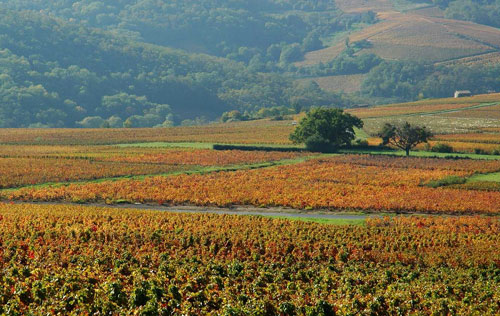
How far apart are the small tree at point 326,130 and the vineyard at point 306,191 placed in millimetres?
21428

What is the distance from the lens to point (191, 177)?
81062 mm

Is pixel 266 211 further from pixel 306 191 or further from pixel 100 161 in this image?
pixel 100 161

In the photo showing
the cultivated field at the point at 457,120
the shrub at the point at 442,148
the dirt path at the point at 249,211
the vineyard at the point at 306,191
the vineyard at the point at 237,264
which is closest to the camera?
the vineyard at the point at 237,264

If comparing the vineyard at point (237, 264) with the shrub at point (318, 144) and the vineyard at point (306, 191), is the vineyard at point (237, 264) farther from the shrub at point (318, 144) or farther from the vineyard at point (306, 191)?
the shrub at point (318, 144)

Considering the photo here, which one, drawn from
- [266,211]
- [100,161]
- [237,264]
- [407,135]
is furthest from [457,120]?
[237,264]

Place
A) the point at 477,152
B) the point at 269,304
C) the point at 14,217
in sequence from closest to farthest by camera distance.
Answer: the point at 269,304 < the point at 14,217 < the point at 477,152

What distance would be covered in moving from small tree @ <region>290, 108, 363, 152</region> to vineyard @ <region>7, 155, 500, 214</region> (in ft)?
70.3

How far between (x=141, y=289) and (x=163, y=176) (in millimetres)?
50413

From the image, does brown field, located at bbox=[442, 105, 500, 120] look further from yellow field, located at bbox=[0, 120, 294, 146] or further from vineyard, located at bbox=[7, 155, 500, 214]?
vineyard, located at bbox=[7, 155, 500, 214]

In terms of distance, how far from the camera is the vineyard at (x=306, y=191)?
6419cm

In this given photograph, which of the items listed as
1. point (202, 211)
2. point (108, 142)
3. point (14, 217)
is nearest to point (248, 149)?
point (108, 142)

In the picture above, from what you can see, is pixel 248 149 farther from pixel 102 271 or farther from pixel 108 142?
pixel 102 271

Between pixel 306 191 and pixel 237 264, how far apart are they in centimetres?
3142

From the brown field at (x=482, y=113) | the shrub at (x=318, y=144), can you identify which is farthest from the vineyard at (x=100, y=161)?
the brown field at (x=482, y=113)
